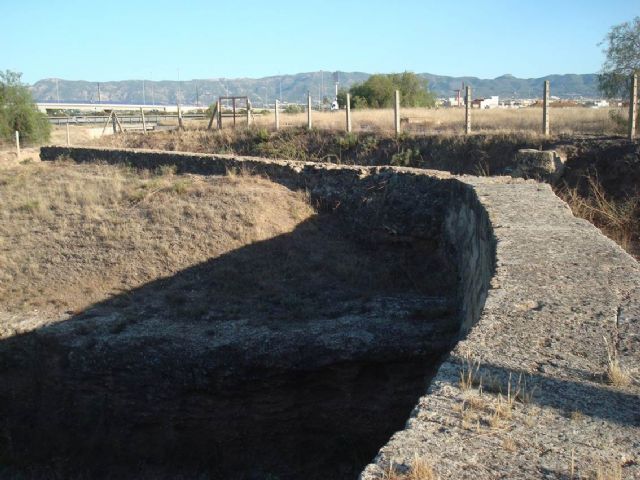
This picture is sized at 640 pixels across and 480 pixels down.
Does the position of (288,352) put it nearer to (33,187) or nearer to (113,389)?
(113,389)

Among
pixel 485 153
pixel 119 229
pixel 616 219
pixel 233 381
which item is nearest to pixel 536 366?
pixel 233 381

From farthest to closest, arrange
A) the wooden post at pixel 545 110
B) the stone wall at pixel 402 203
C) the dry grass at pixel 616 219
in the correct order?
the wooden post at pixel 545 110 → the dry grass at pixel 616 219 → the stone wall at pixel 402 203

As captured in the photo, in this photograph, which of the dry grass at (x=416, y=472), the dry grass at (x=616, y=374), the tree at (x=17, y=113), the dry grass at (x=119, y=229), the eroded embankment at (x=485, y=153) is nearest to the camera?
the dry grass at (x=416, y=472)

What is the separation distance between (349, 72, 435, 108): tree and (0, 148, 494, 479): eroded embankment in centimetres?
3039

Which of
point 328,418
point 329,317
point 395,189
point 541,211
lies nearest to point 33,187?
point 395,189

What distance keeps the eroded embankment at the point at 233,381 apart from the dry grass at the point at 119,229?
1030mm

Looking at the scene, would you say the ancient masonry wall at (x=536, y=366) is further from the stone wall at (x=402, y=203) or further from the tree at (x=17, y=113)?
the tree at (x=17, y=113)

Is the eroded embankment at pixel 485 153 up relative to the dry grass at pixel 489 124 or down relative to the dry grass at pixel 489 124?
down

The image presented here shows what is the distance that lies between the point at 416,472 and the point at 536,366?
108 centimetres

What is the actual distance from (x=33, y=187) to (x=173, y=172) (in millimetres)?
2827

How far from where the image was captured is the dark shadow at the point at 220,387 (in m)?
6.83

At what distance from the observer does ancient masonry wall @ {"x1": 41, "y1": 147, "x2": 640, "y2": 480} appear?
92.7 inches

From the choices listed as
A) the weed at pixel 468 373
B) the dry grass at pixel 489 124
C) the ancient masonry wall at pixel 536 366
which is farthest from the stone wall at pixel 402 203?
the dry grass at pixel 489 124

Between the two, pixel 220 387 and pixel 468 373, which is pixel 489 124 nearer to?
pixel 220 387
